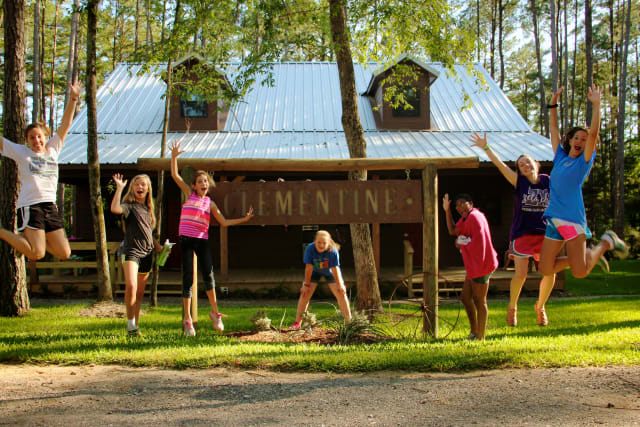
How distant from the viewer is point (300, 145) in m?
13.7

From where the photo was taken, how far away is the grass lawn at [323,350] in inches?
170

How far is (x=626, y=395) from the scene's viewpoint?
356cm

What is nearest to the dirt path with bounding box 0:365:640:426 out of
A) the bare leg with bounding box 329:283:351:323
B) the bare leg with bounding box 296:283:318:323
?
the bare leg with bounding box 329:283:351:323

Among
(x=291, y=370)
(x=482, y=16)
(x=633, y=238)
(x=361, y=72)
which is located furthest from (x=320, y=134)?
(x=482, y=16)

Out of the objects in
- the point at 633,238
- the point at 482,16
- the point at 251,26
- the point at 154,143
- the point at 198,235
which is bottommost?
the point at 633,238

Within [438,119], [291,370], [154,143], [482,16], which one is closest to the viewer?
[291,370]

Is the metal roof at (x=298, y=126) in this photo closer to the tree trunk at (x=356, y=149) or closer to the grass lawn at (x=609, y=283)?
the grass lawn at (x=609, y=283)

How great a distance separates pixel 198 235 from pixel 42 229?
1530 mm

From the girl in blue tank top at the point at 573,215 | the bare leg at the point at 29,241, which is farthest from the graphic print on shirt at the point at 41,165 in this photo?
the girl in blue tank top at the point at 573,215

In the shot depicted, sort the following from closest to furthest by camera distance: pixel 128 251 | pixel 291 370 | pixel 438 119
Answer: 1. pixel 291 370
2. pixel 128 251
3. pixel 438 119

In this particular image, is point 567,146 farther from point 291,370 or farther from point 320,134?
point 320,134

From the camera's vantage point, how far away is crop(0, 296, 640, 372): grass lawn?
432 centimetres

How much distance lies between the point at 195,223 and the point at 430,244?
8.78 ft

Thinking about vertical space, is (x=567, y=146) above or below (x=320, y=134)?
below
